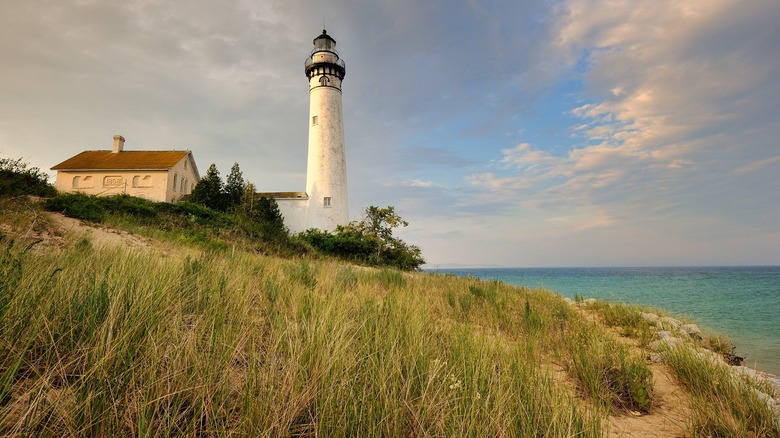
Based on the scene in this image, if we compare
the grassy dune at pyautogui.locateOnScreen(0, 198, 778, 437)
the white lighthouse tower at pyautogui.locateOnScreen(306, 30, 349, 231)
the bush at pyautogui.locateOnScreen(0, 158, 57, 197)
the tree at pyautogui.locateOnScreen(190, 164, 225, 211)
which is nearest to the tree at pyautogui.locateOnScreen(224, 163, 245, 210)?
the tree at pyautogui.locateOnScreen(190, 164, 225, 211)

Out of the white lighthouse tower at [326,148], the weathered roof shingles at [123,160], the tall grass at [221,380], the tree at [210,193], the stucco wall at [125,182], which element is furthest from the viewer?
the weathered roof shingles at [123,160]

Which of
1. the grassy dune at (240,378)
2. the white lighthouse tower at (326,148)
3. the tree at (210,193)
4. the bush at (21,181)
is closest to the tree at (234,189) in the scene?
the tree at (210,193)

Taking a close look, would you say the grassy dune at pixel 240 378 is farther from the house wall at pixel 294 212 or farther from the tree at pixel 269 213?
the house wall at pixel 294 212

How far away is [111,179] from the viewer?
91.8ft

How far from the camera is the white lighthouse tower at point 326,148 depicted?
25391 millimetres

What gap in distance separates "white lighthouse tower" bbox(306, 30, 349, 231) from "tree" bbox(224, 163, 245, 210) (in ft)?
16.8

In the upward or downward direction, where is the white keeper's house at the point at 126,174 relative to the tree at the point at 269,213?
upward

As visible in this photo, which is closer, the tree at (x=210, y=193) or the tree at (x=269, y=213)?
the tree at (x=269, y=213)

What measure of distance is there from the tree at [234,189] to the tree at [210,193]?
417mm

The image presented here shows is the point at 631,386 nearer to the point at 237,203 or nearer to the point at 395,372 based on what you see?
the point at 395,372

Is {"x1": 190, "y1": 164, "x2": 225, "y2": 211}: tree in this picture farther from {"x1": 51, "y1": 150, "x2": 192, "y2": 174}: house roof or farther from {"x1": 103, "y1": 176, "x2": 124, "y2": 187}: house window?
{"x1": 103, "y1": 176, "x2": 124, "y2": 187}: house window

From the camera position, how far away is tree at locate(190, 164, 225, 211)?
24359 millimetres

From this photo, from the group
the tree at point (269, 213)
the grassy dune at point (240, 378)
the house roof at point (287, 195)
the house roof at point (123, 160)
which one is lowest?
the grassy dune at point (240, 378)

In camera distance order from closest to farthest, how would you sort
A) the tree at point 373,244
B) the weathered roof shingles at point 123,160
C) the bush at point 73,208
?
the bush at point 73,208 < the tree at point 373,244 < the weathered roof shingles at point 123,160
